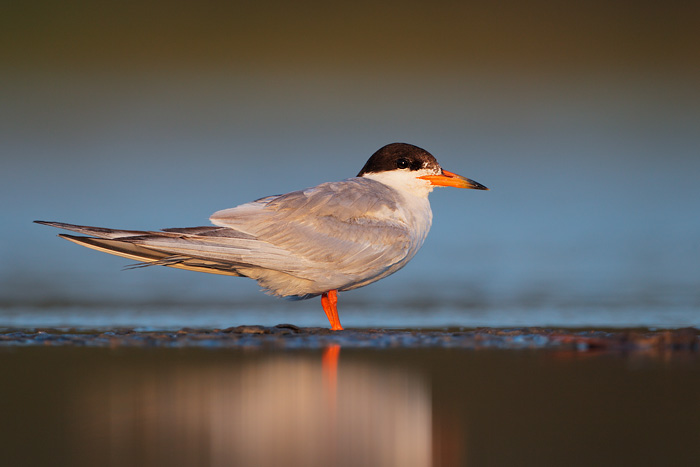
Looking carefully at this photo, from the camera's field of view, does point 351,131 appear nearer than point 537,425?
No

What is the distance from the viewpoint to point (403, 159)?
6316 mm

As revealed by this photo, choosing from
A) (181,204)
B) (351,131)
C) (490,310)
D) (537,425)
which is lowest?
(537,425)

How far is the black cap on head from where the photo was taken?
630 cm

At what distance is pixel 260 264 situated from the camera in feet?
17.5

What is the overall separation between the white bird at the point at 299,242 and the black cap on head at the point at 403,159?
518 millimetres

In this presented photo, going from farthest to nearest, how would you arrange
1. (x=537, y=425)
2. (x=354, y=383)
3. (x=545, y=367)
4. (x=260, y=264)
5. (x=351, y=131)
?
(x=351, y=131) < (x=260, y=264) < (x=545, y=367) < (x=354, y=383) < (x=537, y=425)

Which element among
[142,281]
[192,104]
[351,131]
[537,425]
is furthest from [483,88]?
[537,425]

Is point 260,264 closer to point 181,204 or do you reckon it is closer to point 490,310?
point 490,310

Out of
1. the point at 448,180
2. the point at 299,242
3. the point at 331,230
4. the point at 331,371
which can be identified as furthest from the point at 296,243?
the point at 331,371

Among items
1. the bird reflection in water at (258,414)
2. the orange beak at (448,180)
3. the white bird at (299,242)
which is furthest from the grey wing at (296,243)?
the bird reflection in water at (258,414)

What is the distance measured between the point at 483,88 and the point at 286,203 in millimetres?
8907

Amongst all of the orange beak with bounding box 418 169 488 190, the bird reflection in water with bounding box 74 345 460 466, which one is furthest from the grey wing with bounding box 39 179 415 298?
the bird reflection in water with bounding box 74 345 460 466

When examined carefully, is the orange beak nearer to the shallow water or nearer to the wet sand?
the wet sand

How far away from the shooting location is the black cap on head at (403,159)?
20.7 feet
